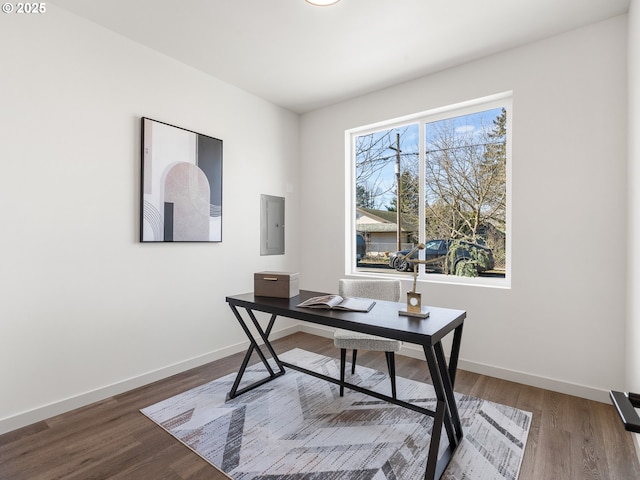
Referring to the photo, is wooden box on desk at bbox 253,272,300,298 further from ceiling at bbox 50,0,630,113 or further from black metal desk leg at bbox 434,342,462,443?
ceiling at bbox 50,0,630,113

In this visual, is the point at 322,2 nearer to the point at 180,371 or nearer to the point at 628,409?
the point at 628,409

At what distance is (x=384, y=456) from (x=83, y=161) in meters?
2.75

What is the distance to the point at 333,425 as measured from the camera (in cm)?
212

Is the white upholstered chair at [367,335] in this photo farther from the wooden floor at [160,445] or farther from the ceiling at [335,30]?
the ceiling at [335,30]

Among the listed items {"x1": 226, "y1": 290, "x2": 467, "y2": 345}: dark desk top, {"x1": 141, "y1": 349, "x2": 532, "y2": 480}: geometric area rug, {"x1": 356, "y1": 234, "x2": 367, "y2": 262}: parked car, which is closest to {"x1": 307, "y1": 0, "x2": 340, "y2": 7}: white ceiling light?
{"x1": 226, "y1": 290, "x2": 467, "y2": 345}: dark desk top

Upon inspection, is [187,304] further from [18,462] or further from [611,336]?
[611,336]

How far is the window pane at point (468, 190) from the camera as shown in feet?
9.90

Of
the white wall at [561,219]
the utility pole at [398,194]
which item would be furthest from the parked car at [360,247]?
the white wall at [561,219]

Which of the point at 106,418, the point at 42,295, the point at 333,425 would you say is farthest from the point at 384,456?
the point at 42,295

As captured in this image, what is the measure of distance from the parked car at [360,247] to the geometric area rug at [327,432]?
1.57 meters

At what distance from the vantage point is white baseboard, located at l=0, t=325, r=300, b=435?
2102 mm

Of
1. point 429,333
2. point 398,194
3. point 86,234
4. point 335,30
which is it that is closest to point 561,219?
point 398,194

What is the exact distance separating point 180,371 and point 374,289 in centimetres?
188

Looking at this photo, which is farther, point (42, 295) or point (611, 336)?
point (611, 336)
